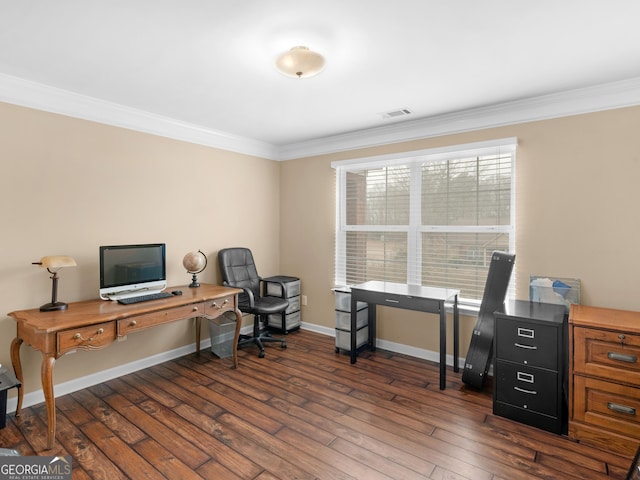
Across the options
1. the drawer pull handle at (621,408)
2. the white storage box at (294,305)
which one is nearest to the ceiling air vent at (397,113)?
the white storage box at (294,305)

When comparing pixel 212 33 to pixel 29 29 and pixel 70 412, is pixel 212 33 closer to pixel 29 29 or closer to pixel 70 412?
pixel 29 29

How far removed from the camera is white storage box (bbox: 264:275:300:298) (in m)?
4.24

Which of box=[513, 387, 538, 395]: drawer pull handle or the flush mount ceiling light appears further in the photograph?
box=[513, 387, 538, 395]: drawer pull handle

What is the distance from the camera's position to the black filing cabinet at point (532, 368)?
2.30m

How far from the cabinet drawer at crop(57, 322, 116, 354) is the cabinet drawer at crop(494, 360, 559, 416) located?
282 cm

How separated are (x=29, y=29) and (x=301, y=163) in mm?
3006

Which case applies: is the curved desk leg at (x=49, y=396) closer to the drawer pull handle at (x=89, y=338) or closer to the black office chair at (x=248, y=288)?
the drawer pull handle at (x=89, y=338)

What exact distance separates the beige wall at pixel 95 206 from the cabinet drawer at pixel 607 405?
3.47 m

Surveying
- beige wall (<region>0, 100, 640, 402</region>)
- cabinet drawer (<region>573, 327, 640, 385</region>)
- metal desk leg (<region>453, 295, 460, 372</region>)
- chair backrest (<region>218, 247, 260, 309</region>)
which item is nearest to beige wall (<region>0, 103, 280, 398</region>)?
beige wall (<region>0, 100, 640, 402</region>)

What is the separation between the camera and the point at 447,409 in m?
2.60

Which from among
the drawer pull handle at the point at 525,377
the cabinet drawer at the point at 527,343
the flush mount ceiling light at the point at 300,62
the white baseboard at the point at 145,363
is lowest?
the white baseboard at the point at 145,363

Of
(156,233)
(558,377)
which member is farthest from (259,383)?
(558,377)

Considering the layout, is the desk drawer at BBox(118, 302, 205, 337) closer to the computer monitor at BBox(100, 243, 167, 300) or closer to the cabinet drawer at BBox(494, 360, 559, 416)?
the computer monitor at BBox(100, 243, 167, 300)

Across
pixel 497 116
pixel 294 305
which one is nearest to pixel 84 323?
pixel 294 305
